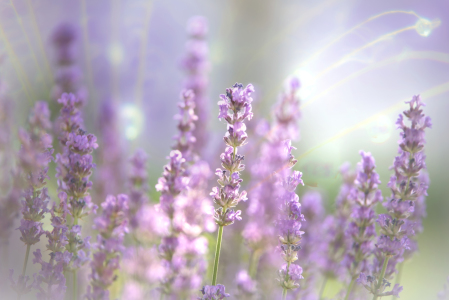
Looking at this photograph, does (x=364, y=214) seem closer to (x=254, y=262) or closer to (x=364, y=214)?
(x=364, y=214)

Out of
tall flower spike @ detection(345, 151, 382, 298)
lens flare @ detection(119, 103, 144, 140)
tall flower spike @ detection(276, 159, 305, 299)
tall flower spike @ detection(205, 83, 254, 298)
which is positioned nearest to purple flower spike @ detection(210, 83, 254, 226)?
tall flower spike @ detection(205, 83, 254, 298)

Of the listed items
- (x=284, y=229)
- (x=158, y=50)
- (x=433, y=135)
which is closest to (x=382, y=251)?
(x=284, y=229)

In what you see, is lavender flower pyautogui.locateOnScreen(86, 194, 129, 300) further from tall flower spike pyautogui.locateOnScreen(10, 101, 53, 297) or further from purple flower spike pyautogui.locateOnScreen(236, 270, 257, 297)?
purple flower spike pyautogui.locateOnScreen(236, 270, 257, 297)

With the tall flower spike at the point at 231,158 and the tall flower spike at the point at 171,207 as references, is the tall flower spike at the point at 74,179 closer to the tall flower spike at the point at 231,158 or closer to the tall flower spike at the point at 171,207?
the tall flower spike at the point at 171,207

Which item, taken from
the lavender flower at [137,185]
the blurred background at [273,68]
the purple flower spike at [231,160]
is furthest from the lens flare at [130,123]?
the purple flower spike at [231,160]

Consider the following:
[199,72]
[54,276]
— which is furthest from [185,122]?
[199,72]

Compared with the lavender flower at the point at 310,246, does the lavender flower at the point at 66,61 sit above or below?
above
